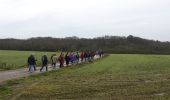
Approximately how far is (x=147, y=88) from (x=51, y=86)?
17.9 ft

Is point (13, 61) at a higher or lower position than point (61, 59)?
lower

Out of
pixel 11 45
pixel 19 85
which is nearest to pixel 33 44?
pixel 11 45

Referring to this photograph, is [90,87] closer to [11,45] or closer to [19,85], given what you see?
[19,85]

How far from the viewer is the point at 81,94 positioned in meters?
22.4

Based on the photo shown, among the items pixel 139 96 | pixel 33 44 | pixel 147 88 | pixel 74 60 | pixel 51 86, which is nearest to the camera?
pixel 139 96

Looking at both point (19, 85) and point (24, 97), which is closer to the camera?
point (24, 97)

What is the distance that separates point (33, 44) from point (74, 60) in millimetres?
128787

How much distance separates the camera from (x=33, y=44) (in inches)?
7298

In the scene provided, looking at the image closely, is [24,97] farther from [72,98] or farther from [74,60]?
[74,60]

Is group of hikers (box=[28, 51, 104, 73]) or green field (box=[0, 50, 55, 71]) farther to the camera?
green field (box=[0, 50, 55, 71])

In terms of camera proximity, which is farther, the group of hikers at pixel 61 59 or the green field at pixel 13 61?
the green field at pixel 13 61

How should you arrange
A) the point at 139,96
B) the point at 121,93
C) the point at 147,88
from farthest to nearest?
the point at 147,88 → the point at 121,93 → the point at 139,96

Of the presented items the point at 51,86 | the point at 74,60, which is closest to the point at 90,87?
the point at 51,86

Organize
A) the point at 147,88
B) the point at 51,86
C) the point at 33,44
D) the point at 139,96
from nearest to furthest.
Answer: the point at 139,96
the point at 147,88
the point at 51,86
the point at 33,44
